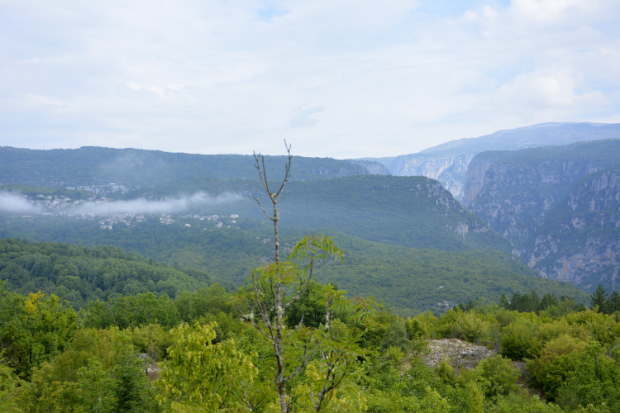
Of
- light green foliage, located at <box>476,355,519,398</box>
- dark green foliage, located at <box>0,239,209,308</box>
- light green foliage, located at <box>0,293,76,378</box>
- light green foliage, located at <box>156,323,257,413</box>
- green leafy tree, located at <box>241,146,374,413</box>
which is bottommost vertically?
dark green foliage, located at <box>0,239,209,308</box>

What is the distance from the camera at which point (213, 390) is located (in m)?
8.65

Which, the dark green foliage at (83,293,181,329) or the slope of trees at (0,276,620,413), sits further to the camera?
the dark green foliage at (83,293,181,329)

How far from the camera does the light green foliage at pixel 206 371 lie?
8086 mm

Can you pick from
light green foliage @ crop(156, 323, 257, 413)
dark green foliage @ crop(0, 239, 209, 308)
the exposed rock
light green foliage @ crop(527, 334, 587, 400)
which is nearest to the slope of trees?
light green foliage @ crop(156, 323, 257, 413)

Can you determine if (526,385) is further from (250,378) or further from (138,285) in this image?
(138,285)

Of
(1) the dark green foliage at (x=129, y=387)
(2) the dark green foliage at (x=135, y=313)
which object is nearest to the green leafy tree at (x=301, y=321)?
(1) the dark green foliage at (x=129, y=387)

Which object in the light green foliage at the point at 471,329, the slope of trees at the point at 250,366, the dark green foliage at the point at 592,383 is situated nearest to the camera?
the slope of trees at the point at 250,366

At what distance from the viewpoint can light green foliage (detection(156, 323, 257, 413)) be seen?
8086mm

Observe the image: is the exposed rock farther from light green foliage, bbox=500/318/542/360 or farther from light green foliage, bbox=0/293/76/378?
light green foliage, bbox=0/293/76/378

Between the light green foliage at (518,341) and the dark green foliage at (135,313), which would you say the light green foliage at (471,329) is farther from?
the dark green foliage at (135,313)

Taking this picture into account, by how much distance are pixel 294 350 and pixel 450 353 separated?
38713 millimetres

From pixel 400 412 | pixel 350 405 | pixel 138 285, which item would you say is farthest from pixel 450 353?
pixel 138 285

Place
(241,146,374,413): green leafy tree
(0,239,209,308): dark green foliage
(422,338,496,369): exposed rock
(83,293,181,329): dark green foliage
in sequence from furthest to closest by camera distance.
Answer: (0,239,209,308): dark green foliage
(83,293,181,329): dark green foliage
(422,338,496,369): exposed rock
(241,146,374,413): green leafy tree

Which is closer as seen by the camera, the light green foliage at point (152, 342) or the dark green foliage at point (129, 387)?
the dark green foliage at point (129, 387)
